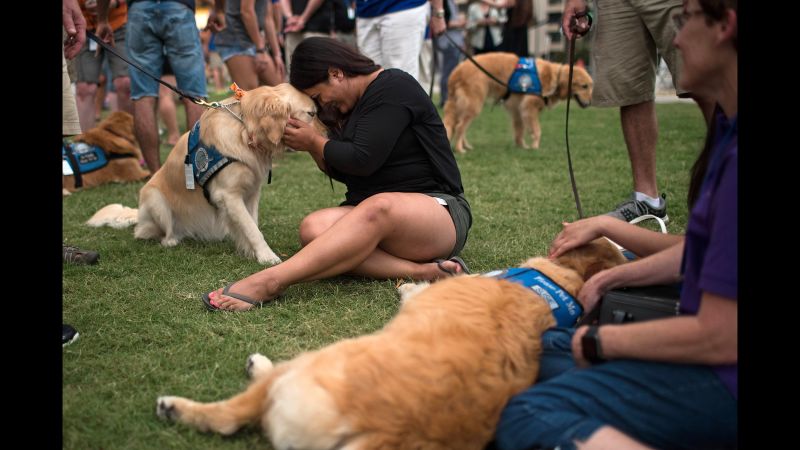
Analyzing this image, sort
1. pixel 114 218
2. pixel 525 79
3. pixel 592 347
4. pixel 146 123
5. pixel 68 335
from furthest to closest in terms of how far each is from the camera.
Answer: pixel 525 79 < pixel 146 123 < pixel 114 218 < pixel 68 335 < pixel 592 347

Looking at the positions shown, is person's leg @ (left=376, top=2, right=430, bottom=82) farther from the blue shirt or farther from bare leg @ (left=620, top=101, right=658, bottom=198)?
bare leg @ (left=620, top=101, right=658, bottom=198)

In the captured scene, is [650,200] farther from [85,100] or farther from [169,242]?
[85,100]

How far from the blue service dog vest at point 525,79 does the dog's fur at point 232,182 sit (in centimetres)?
548

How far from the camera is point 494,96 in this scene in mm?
9188

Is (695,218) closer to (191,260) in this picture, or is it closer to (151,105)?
(191,260)

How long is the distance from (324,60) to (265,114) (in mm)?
550


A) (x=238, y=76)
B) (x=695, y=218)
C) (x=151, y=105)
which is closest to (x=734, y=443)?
(x=695, y=218)

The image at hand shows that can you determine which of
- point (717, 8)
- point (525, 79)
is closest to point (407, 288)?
point (717, 8)

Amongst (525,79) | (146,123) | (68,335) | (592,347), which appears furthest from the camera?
(525,79)

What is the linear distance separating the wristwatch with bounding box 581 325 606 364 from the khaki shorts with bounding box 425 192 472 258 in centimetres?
168

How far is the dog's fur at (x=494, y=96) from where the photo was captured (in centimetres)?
873

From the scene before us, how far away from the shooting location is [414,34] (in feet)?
20.2

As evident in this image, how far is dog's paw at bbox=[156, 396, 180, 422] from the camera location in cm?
203

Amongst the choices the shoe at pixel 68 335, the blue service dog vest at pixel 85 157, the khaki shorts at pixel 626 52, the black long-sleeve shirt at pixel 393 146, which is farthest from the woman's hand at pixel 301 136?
the blue service dog vest at pixel 85 157
